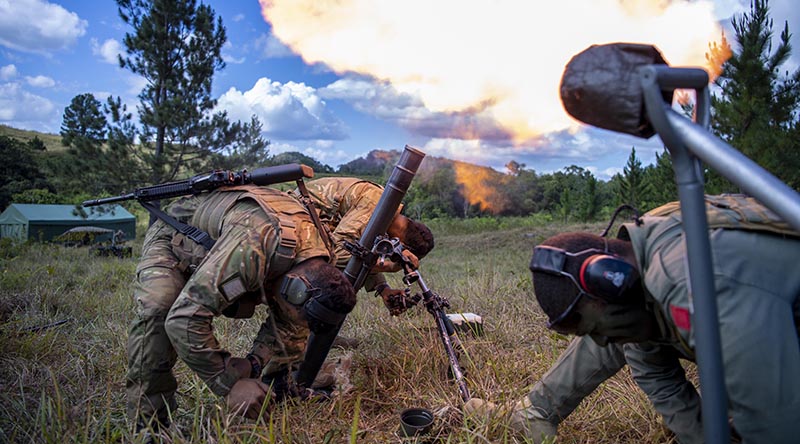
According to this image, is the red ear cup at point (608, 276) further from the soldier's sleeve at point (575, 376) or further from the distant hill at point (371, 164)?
the distant hill at point (371, 164)

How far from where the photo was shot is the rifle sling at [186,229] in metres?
3.29

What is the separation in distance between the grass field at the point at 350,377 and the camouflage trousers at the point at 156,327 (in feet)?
0.46

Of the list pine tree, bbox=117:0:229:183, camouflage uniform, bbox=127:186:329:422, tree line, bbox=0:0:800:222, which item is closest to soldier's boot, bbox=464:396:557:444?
camouflage uniform, bbox=127:186:329:422

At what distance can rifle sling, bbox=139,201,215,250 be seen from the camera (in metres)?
3.29

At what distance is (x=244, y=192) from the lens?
3.25 m

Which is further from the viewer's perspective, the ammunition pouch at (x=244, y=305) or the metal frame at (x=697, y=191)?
the ammunition pouch at (x=244, y=305)

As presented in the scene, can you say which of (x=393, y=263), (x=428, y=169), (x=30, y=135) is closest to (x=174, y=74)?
(x=428, y=169)

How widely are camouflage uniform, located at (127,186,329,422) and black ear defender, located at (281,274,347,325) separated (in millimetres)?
164

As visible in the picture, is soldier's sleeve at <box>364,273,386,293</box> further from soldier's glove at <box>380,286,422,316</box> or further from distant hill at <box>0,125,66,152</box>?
distant hill at <box>0,125,66,152</box>

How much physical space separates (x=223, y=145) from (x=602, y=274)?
535 inches

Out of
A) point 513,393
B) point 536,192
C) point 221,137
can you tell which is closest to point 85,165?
point 221,137

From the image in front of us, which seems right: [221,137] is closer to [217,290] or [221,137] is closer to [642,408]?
[217,290]

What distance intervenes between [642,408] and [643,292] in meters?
1.31

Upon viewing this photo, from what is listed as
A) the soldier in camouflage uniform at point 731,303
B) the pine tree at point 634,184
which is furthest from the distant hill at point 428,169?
the soldier in camouflage uniform at point 731,303
